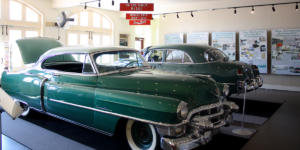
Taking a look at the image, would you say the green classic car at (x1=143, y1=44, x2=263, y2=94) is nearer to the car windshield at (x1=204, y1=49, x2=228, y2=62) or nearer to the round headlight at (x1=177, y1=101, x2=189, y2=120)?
the car windshield at (x1=204, y1=49, x2=228, y2=62)

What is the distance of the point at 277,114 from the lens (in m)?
4.54

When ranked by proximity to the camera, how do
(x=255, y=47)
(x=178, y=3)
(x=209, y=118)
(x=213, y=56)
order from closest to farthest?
(x=209, y=118)
(x=213, y=56)
(x=255, y=47)
(x=178, y=3)

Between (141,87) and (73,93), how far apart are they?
1.04 meters

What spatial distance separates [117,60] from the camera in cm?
399

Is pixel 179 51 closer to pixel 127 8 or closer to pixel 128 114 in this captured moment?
pixel 127 8

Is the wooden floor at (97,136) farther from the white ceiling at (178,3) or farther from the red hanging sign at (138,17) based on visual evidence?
the white ceiling at (178,3)

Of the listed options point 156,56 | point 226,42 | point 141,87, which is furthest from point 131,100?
point 226,42

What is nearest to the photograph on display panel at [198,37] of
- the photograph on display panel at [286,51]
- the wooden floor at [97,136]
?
the photograph on display panel at [286,51]

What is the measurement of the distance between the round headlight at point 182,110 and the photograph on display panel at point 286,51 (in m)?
7.15

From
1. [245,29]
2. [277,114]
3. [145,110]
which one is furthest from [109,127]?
[245,29]

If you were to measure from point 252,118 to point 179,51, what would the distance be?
230 centimetres

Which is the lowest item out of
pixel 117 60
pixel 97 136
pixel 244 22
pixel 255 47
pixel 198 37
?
pixel 97 136

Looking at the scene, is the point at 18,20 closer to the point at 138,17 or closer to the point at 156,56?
the point at 138,17

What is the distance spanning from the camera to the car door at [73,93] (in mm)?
3318
